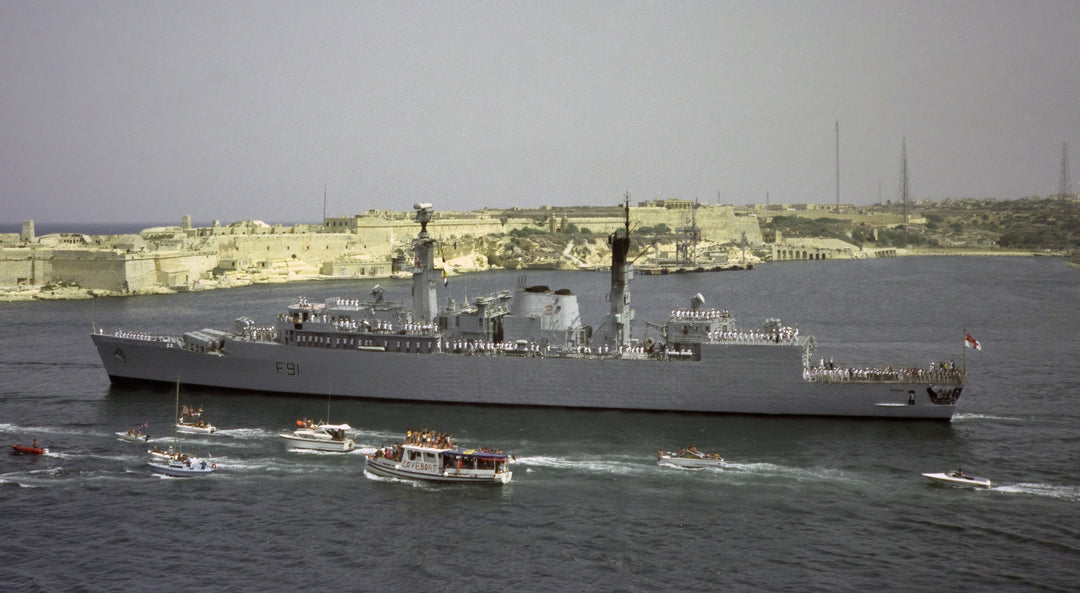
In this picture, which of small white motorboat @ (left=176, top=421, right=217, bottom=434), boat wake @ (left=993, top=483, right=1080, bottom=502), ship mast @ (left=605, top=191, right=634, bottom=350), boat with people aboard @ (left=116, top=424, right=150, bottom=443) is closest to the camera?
boat wake @ (left=993, top=483, right=1080, bottom=502)

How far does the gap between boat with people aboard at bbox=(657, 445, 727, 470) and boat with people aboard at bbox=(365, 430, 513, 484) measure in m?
4.07

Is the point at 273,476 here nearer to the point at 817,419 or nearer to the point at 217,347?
the point at 217,347

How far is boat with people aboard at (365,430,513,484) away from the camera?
22.9 meters

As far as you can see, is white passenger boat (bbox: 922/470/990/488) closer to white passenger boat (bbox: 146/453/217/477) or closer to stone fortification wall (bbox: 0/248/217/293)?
white passenger boat (bbox: 146/453/217/477)

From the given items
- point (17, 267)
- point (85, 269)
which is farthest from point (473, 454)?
point (17, 267)

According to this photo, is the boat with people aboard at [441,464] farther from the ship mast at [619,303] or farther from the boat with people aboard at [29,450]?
the boat with people aboard at [29,450]

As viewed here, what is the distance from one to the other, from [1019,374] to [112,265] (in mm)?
60377

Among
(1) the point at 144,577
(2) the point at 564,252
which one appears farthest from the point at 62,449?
(2) the point at 564,252

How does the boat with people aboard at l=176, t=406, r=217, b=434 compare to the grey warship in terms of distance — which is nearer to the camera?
the boat with people aboard at l=176, t=406, r=217, b=434

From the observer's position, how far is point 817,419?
28250 mm

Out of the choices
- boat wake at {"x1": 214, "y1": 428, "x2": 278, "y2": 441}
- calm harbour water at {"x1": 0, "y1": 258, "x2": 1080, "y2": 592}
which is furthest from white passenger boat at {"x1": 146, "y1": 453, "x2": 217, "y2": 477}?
boat wake at {"x1": 214, "y1": 428, "x2": 278, "y2": 441}

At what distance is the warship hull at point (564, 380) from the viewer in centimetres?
2805

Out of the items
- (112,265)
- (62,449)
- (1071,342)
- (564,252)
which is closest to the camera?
(62,449)

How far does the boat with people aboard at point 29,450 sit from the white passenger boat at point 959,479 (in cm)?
2300
